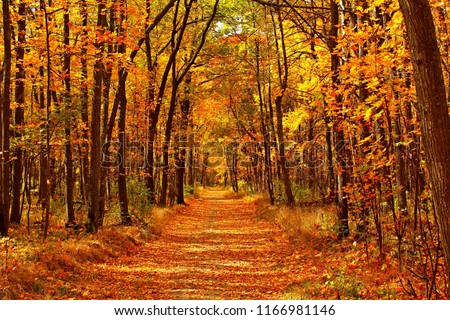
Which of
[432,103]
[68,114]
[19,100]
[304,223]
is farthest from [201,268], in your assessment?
[19,100]

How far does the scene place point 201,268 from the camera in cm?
981

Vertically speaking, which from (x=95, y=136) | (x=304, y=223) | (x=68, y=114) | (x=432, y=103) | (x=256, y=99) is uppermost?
(x=256, y=99)

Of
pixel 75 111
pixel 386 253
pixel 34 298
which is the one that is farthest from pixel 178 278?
pixel 75 111

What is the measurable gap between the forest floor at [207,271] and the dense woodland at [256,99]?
68cm

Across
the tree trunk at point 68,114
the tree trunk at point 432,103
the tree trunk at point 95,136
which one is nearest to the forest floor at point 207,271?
the tree trunk at point 95,136

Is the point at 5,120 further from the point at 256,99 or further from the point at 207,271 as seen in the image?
the point at 256,99

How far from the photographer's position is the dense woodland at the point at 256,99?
631 centimetres

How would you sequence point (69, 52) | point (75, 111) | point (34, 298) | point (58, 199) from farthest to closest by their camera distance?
point (58, 199), point (75, 111), point (69, 52), point (34, 298)

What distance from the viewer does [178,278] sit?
885 cm

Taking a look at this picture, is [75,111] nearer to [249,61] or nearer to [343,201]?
[343,201]

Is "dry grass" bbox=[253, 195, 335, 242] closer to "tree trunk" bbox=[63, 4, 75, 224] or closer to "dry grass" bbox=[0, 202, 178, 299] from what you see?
"dry grass" bbox=[0, 202, 178, 299]

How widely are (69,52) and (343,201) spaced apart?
306 inches

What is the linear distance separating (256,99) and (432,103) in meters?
22.2

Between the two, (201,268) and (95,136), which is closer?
(201,268)
